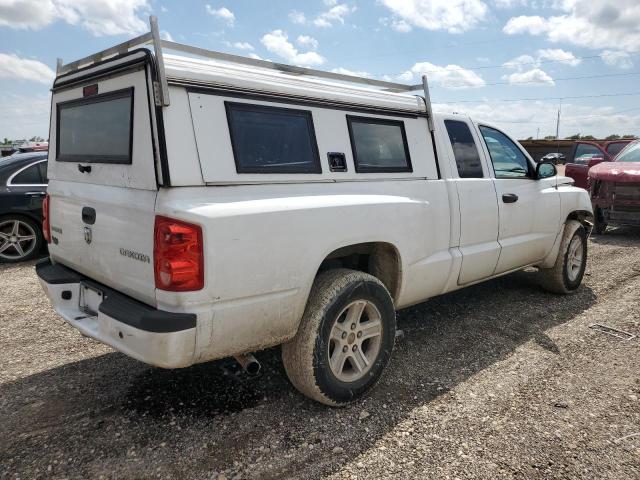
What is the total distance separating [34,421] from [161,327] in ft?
4.31

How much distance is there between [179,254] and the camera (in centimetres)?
231

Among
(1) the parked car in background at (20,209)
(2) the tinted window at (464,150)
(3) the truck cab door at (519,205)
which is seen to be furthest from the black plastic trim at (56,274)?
(1) the parked car in background at (20,209)

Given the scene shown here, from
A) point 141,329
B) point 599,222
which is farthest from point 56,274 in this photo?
point 599,222

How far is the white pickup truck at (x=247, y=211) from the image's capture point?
7.88 feet

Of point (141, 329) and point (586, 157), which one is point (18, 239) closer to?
point (141, 329)

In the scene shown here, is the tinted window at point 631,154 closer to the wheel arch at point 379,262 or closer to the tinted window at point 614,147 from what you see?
the tinted window at point 614,147

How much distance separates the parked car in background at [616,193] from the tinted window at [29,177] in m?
9.39

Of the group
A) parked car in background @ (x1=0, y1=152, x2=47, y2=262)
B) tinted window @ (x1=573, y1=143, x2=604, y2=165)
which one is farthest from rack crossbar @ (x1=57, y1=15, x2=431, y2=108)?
tinted window @ (x1=573, y1=143, x2=604, y2=165)

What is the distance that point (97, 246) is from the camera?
2.83 m

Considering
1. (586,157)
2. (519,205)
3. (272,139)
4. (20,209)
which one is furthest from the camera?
(586,157)

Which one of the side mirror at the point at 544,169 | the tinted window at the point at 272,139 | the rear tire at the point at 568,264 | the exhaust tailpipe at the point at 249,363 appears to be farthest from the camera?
the rear tire at the point at 568,264

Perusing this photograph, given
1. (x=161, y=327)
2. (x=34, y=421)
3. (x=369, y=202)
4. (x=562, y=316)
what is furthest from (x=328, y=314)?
(x=562, y=316)

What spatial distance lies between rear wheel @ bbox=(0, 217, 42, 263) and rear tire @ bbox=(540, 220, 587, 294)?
6736mm

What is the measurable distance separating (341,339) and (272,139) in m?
1.30
